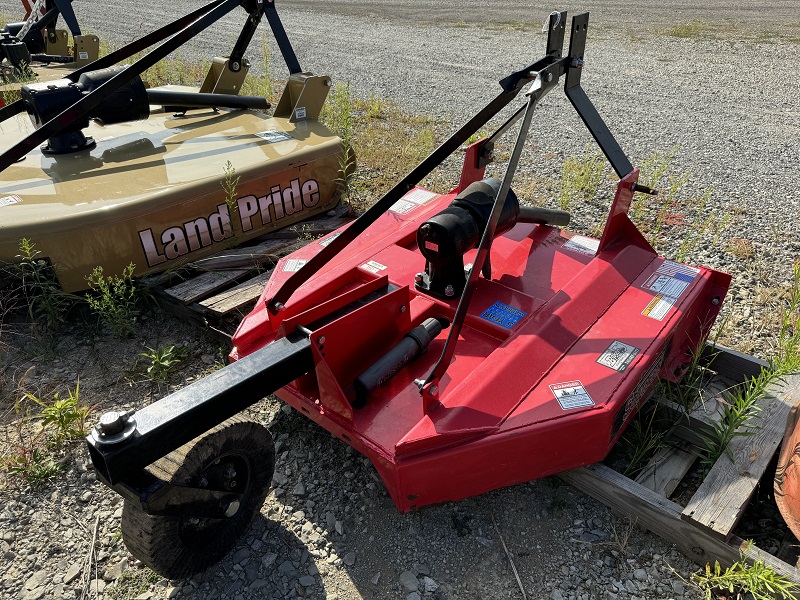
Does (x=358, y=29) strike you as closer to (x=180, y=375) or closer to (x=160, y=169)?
(x=160, y=169)

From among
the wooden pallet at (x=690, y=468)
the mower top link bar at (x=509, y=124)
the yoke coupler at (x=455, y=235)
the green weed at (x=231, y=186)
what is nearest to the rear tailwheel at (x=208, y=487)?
the mower top link bar at (x=509, y=124)

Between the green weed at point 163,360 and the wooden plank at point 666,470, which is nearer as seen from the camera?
the wooden plank at point 666,470

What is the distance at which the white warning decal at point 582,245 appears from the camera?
305cm

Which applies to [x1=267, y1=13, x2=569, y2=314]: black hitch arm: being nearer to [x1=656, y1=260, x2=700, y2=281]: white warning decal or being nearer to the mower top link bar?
the mower top link bar

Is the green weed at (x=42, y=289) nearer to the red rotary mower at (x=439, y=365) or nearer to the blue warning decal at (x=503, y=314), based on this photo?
the red rotary mower at (x=439, y=365)

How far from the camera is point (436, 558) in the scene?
2.26 m

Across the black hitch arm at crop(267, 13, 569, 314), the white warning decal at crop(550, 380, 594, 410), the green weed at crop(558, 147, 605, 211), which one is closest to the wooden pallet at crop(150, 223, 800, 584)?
the white warning decal at crop(550, 380, 594, 410)

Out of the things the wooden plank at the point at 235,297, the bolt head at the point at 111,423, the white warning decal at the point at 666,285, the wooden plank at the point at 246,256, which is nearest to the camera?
the bolt head at the point at 111,423

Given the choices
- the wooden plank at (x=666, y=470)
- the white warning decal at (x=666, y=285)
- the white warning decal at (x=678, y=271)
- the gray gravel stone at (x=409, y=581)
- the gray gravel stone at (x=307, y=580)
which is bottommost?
the gray gravel stone at (x=307, y=580)

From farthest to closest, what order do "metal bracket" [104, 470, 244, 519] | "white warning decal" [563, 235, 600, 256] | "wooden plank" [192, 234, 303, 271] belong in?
"wooden plank" [192, 234, 303, 271], "white warning decal" [563, 235, 600, 256], "metal bracket" [104, 470, 244, 519]

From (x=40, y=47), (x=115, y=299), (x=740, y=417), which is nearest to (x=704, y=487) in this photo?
(x=740, y=417)

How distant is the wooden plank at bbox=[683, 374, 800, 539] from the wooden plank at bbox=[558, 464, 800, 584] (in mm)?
54

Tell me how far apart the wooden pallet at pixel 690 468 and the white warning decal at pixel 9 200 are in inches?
33.9

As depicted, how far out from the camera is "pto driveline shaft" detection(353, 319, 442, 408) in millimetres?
2225
